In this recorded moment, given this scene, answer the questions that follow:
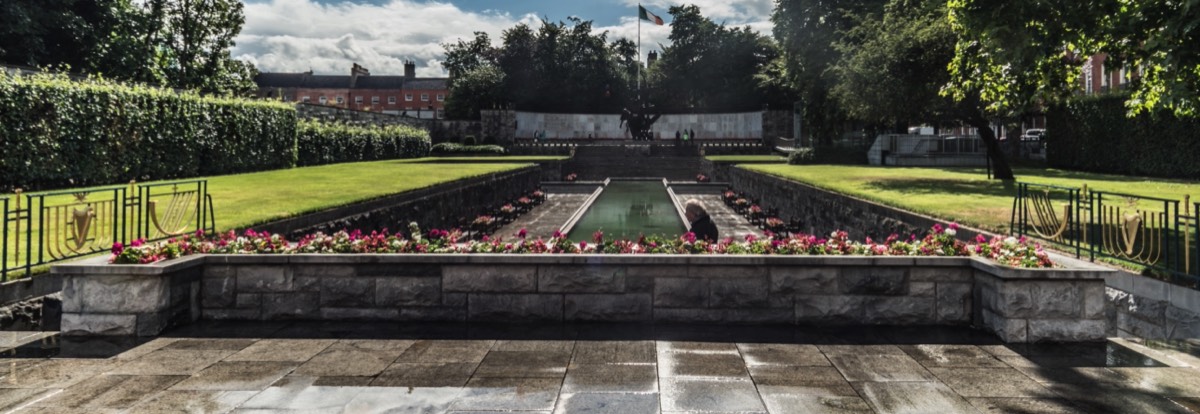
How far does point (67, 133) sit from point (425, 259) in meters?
16.7

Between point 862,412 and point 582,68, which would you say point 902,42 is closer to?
point 862,412

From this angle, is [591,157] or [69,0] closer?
[69,0]

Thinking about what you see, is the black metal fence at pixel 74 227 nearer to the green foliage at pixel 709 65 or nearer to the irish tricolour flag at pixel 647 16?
the irish tricolour flag at pixel 647 16

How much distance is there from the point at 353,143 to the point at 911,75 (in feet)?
106

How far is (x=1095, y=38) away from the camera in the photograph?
1185 centimetres

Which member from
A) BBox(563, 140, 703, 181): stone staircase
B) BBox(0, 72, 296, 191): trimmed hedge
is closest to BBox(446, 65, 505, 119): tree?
BBox(563, 140, 703, 181): stone staircase

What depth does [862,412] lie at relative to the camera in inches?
176

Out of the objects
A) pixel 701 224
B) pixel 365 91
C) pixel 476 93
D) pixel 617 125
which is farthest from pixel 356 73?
pixel 701 224

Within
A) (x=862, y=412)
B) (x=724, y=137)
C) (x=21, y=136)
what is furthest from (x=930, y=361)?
(x=724, y=137)

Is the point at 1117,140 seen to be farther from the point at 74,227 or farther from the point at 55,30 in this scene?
the point at 55,30

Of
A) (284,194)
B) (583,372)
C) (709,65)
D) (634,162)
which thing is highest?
(709,65)

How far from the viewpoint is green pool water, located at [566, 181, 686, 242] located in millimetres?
18203

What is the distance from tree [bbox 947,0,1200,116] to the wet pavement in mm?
5579

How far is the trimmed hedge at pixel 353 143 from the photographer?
35.5 m
